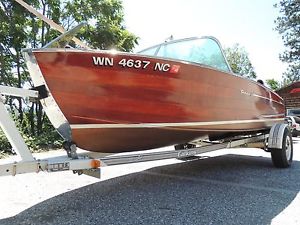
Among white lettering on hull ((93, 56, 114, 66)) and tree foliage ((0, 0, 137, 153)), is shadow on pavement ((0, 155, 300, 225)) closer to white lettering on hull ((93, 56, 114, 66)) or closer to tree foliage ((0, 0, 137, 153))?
white lettering on hull ((93, 56, 114, 66))

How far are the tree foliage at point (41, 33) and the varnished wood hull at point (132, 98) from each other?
23.1ft

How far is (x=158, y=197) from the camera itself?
433 centimetres

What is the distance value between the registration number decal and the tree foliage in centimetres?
738

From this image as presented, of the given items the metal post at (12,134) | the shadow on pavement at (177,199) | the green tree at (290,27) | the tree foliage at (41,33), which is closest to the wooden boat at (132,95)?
the metal post at (12,134)

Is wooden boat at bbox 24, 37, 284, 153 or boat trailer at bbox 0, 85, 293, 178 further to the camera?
wooden boat at bbox 24, 37, 284, 153

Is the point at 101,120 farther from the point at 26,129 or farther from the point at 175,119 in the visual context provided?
the point at 26,129

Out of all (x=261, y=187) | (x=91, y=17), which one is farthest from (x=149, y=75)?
(x=91, y=17)

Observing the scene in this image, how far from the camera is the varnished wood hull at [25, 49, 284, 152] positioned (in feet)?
12.1

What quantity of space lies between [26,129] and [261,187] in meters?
9.30

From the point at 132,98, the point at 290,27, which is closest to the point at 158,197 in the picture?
the point at 132,98

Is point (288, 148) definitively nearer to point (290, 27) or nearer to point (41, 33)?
point (41, 33)

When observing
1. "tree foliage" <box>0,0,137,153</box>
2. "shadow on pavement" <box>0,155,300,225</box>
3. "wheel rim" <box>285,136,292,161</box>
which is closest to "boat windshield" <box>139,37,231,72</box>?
"shadow on pavement" <box>0,155,300,225</box>

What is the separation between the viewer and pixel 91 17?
1411cm

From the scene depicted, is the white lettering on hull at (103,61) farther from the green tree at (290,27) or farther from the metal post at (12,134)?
the green tree at (290,27)
